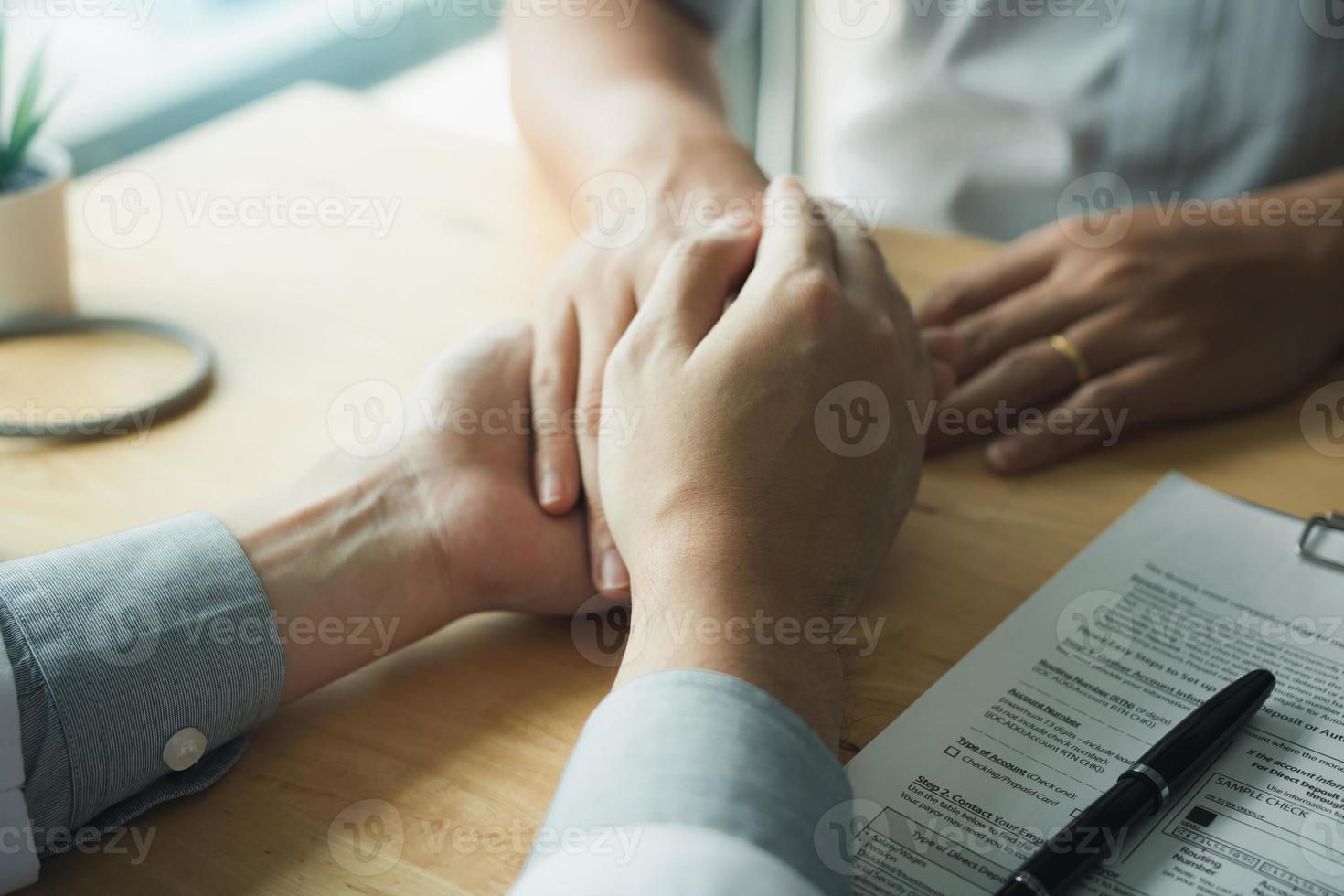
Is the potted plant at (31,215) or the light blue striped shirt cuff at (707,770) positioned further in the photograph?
the potted plant at (31,215)

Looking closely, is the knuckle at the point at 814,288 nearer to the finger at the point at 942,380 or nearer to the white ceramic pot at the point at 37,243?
the finger at the point at 942,380

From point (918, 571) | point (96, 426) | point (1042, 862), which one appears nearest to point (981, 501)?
point (918, 571)

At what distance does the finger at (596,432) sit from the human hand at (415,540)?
0.01 metres

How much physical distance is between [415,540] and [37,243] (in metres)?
0.46

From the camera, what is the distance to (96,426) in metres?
0.83

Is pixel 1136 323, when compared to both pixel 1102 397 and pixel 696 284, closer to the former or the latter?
pixel 1102 397

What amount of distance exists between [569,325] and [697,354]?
7.9 inches

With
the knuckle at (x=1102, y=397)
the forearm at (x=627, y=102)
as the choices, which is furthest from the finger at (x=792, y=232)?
the knuckle at (x=1102, y=397)

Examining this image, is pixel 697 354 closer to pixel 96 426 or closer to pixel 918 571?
pixel 918 571

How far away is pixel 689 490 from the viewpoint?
1.97 ft

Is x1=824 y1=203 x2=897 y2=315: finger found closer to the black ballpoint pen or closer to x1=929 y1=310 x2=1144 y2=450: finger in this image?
x1=929 y1=310 x2=1144 y2=450: finger

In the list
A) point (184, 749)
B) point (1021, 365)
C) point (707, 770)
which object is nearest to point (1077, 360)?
point (1021, 365)

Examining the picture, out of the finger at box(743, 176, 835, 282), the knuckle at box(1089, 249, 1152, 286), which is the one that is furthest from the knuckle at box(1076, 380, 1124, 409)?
the finger at box(743, 176, 835, 282)

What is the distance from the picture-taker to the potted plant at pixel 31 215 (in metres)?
0.91
